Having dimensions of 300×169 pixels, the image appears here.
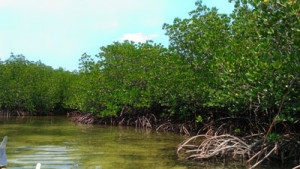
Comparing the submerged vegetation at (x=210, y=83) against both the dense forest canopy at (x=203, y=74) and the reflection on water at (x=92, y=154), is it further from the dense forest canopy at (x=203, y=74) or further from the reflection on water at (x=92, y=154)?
the reflection on water at (x=92, y=154)

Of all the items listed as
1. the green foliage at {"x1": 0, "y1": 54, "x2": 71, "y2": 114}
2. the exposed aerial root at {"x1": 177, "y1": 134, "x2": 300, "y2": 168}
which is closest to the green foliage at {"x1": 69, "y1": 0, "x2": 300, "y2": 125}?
the exposed aerial root at {"x1": 177, "y1": 134, "x2": 300, "y2": 168}

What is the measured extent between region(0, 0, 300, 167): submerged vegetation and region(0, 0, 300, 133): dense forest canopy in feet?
0.09

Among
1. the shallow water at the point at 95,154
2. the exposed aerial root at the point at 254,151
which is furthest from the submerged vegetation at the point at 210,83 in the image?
the shallow water at the point at 95,154

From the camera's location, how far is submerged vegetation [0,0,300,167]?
17.7 ft

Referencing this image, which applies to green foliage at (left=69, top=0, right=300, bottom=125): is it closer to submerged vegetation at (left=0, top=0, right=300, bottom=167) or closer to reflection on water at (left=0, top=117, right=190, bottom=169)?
submerged vegetation at (left=0, top=0, right=300, bottom=167)

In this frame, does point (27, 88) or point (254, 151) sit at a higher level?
point (27, 88)

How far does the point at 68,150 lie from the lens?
24.0 ft

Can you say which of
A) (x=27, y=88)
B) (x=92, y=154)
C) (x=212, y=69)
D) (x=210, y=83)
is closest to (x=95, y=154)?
(x=92, y=154)

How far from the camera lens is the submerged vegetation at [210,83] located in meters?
5.40

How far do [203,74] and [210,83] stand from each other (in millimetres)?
622

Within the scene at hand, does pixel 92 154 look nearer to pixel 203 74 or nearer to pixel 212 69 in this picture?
pixel 212 69

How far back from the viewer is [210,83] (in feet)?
32.2

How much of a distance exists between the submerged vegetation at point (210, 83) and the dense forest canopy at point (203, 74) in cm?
3

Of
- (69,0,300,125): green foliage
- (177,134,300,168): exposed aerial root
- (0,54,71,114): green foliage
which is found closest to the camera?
(69,0,300,125): green foliage
